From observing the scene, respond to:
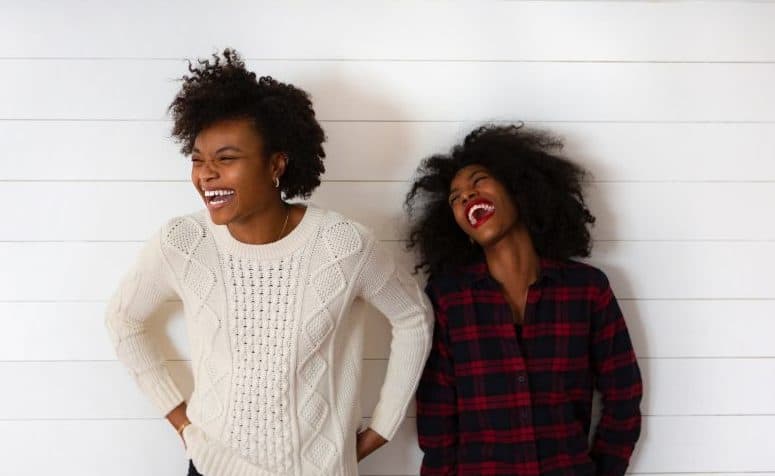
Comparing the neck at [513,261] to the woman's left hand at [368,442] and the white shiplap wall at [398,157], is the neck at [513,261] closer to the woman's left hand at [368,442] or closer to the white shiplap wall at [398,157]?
the white shiplap wall at [398,157]

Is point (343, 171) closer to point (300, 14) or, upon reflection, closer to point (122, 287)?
point (300, 14)

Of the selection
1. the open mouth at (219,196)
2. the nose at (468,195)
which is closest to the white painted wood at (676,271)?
the nose at (468,195)

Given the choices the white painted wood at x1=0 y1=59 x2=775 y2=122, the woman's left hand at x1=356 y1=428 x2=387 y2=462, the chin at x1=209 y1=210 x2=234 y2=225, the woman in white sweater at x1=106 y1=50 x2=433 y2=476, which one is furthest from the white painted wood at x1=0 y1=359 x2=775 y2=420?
the white painted wood at x1=0 y1=59 x2=775 y2=122

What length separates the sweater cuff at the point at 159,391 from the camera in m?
1.19

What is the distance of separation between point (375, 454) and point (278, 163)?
713mm

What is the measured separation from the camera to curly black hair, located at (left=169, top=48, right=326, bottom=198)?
0.97m

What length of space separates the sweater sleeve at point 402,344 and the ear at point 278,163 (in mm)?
256

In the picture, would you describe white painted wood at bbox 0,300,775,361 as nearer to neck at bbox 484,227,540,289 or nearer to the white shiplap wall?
the white shiplap wall

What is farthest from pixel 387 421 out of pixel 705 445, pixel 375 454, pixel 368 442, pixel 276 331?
pixel 705 445

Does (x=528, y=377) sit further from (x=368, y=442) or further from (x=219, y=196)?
(x=219, y=196)

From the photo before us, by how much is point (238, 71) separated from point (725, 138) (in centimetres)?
105

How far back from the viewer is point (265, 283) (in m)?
1.05

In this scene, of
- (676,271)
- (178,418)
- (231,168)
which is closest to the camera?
(231,168)

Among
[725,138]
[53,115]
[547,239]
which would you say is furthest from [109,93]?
[725,138]
